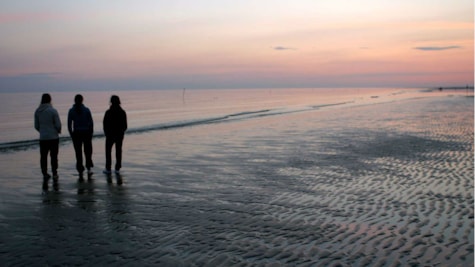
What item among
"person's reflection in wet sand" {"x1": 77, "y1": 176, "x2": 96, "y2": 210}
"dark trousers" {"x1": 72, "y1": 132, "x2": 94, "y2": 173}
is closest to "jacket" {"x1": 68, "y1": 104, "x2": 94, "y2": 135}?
"dark trousers" {"x1": 72, "y1": 132, "x2": 94, "y2": 173}

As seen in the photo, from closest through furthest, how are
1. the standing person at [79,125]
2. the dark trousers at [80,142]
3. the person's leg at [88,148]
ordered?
1. the standing person at [79,125]
2. the dark trousers at [80,142]
3. the person's leg at [88,148]

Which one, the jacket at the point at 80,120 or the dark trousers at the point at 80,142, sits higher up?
the jacket at the point at 80,120

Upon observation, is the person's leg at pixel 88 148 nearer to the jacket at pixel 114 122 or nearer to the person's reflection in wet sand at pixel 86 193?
the jacket at pixel 114 122

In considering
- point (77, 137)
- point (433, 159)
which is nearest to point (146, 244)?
point (77, 137)

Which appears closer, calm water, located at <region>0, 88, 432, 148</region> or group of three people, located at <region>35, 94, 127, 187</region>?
group of three people, located at <region>35, 94, 127, 187</region>

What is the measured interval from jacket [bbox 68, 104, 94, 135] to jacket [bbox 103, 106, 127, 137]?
0.46 metres

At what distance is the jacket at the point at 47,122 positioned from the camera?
36.5 ft

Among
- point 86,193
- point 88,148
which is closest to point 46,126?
point 88,148

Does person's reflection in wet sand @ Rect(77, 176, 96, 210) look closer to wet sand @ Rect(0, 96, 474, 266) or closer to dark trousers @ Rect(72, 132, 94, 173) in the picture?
wet sand @ Rect(0, 96, 474, 266)

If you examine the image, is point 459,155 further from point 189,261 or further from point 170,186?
point 189,261

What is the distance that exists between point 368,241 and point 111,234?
399 cm

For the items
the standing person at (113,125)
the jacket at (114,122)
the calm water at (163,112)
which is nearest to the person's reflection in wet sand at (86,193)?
the standing person at (113,125)

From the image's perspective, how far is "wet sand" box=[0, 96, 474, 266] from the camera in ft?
19.0

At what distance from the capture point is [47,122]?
11.1 meters
